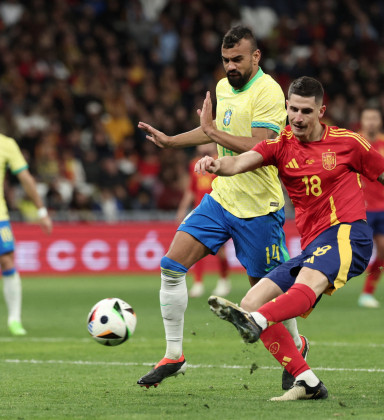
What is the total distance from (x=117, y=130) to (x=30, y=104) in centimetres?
212

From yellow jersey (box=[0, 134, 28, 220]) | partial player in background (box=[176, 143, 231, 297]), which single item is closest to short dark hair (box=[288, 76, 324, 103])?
yellow jersey (box=[0, 134, 28, 220])

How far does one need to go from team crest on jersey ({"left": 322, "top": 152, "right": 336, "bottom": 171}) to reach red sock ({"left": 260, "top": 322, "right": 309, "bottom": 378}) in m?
1.11

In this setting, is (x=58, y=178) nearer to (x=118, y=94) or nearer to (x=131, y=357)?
(x=118, y=94)

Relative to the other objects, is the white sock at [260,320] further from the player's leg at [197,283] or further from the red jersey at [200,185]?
the red jersey at [200,185]

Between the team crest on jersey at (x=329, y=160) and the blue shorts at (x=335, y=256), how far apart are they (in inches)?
15.1

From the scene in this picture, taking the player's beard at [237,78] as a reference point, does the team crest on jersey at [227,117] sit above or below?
below

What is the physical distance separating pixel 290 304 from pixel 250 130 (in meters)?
1.67

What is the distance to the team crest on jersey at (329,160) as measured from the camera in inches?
243

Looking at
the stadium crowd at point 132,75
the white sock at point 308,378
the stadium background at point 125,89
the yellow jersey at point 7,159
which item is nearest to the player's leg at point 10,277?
the yellow jersey at point 7,159

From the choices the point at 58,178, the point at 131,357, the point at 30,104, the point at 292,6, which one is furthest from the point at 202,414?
the point at 292,6

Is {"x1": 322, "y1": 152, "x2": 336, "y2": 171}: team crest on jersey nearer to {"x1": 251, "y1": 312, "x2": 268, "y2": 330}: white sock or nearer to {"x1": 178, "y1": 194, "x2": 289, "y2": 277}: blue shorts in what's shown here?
{"x1": 178, "y1": 194, "x2": 289, "y2": 277}: blue shorts

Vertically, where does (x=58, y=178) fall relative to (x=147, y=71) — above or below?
below

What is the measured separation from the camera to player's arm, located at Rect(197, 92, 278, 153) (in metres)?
6.30

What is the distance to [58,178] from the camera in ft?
63.1
